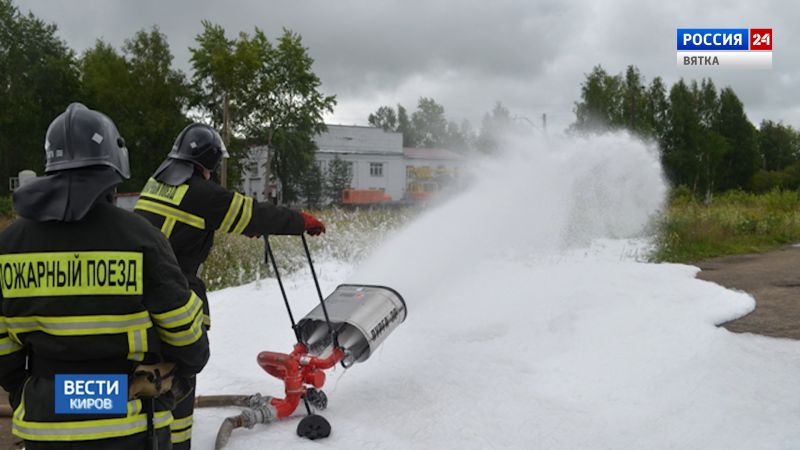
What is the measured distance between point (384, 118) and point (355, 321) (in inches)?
3281

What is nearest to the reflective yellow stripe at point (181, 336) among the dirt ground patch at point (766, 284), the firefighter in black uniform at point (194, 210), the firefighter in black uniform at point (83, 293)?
the firefighter in black uniform at point (83, 293)

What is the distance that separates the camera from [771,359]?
16.2 feet

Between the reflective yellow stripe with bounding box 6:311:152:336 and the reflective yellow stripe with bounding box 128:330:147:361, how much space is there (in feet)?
0.05

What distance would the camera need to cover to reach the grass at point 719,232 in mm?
11602

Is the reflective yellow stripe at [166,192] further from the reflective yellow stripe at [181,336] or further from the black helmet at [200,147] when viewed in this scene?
the reflective yellow stripe at [181,336]

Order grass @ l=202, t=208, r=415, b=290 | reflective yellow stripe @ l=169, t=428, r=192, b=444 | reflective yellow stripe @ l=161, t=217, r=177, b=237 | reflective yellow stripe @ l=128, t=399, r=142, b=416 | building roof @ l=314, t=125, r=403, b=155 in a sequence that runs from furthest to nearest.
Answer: building roof @ l=314, t=125, r=403, b=155 < grass @ l=202, t=208, r=415, b=290 < reflective yellow stripe @ l=161, t=217, r=177, b=237 < reflective yellow stripe @ l=169, t=428, r=192, b=444 < reflective yellow stripe @ l=128, t=399, r=142, b=416

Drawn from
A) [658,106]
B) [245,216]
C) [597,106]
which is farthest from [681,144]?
[245,216]

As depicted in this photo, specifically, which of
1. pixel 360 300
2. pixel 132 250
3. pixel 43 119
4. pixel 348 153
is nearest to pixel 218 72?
pixel 43 119

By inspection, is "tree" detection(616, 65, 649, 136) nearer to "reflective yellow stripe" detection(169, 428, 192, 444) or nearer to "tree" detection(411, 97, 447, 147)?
"reflective yellow stripe" detection(169, 428, 192, 444)

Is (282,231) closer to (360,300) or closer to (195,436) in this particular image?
(360,300)

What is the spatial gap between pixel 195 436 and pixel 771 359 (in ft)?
14.6

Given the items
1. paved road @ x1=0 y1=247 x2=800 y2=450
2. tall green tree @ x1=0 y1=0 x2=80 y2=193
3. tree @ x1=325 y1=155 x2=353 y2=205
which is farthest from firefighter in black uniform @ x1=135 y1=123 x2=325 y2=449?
tree @ x1=325 y1=155 x2=353 y2=205

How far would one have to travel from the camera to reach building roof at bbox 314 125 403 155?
53.7m

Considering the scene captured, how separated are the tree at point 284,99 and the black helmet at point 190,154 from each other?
3073 cm
